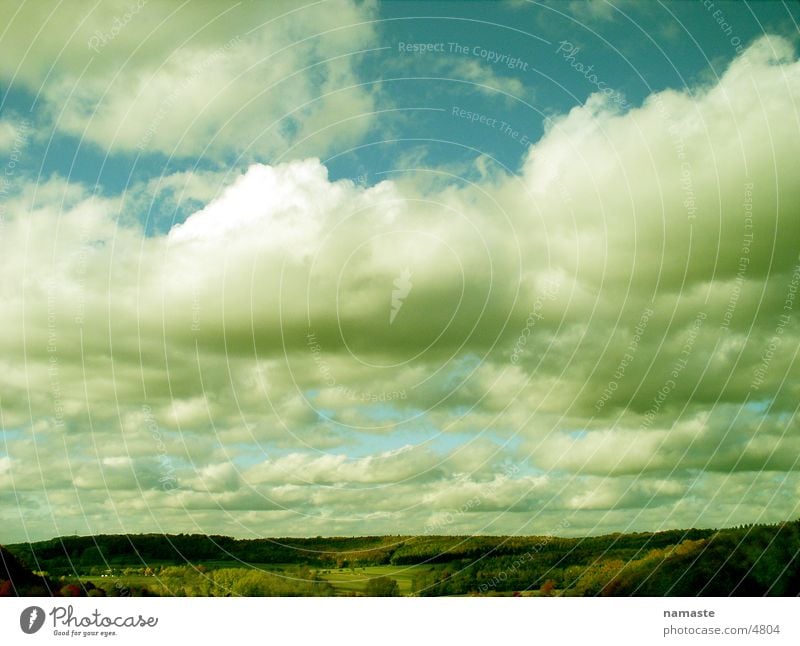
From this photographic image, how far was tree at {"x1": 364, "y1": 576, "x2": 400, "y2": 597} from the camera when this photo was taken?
37938 mm

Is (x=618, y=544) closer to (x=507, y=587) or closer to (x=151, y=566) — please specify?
(x=507, y=587)

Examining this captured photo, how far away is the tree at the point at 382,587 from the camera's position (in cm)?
3794
